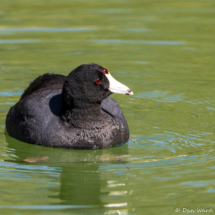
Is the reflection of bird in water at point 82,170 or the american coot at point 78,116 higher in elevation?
the american coot at point 78,116

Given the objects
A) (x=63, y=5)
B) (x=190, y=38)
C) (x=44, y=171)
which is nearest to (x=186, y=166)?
(x=44, y=171)

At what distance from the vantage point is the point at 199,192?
5141 millimetres

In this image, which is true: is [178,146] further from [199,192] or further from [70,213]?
[70,213]

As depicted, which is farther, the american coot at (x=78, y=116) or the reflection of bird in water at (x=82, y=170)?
the american coot at (x=78, y=116)

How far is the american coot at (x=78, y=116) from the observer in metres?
6.39

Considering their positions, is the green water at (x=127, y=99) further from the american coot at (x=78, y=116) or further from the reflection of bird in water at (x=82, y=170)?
the american coot at (x=78, y=116)

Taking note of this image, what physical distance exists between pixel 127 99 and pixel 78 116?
2244mm

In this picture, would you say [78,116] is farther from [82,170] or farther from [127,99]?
[127,99]

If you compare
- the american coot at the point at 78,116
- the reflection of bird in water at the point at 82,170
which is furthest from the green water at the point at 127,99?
the american coot at the point at 78,116

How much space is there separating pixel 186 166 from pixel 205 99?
2.79 metres

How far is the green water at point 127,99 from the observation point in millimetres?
5129

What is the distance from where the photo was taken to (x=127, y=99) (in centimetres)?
866

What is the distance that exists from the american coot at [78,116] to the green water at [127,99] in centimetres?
16

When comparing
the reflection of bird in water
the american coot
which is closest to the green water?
the reflection of bird in water
